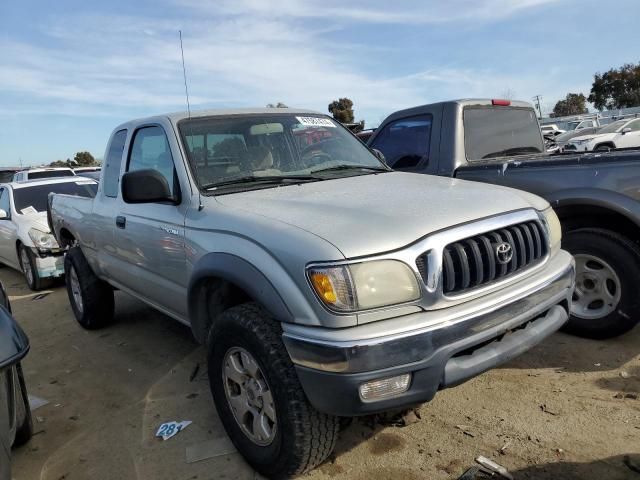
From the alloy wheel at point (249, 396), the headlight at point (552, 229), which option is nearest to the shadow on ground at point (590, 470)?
the headlight at point (552, 229)

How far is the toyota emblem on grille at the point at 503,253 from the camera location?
100 inches

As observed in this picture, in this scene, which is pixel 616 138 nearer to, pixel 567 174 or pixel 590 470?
pixel 567 174

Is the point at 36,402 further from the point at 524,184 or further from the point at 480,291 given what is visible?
the point at 524,184

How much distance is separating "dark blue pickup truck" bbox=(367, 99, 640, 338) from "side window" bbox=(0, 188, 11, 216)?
6441 mm

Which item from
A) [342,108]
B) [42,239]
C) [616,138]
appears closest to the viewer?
[42,239]

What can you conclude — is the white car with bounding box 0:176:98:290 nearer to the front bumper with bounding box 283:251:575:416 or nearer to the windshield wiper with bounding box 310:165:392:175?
the windshield wiper with bounding box 310:165:392:175

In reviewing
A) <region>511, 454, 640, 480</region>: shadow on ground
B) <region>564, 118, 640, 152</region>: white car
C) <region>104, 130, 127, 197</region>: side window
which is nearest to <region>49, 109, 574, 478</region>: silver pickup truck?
<region>511, 454, 640, 480</region>: shadow on ground

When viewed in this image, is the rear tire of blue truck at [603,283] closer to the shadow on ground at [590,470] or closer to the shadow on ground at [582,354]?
the shadow on ground at [582,354]

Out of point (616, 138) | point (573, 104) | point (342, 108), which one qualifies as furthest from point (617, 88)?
point (616, 138)

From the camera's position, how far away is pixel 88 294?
5.14 m

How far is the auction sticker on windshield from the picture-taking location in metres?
3.91

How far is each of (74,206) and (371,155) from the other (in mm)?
3062

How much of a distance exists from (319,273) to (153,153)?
82.8 inches

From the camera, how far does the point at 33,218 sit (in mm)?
7641
